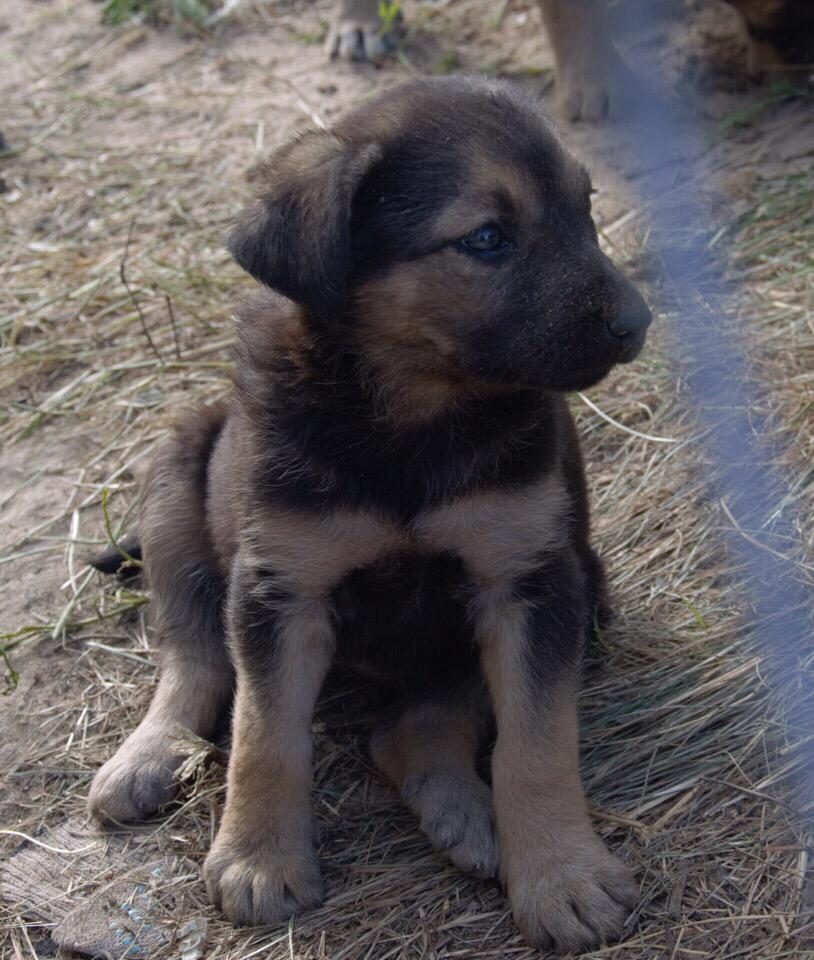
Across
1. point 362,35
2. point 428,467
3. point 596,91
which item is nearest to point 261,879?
point 428,467

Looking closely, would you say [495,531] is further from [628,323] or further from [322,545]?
[628,323]

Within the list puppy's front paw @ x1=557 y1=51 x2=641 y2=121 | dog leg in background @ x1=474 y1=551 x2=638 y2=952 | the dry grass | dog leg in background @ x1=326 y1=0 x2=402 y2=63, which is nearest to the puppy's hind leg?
the dry grass

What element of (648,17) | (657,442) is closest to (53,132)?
(648,17)

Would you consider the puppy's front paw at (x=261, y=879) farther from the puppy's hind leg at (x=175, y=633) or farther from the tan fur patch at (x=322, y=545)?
the tan fur patch at (x=322, y=545)

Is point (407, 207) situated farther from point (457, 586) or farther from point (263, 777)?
point (263, 777)

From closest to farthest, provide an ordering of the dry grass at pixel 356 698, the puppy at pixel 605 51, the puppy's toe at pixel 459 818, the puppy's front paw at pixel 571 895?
the puppy's front paw at pixel 571 895 → the dry grass at pixel 356 698 → the puppy's toe at pixel 459 818 → the puppy at pixel 605 51

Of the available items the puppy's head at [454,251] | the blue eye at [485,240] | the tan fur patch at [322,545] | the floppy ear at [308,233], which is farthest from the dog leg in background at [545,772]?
the floppy ear at [308,233]

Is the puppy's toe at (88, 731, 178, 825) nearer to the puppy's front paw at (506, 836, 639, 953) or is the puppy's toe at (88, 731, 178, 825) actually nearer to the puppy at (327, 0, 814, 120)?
the puppy's front paw at (506, 836, 639, 953)
